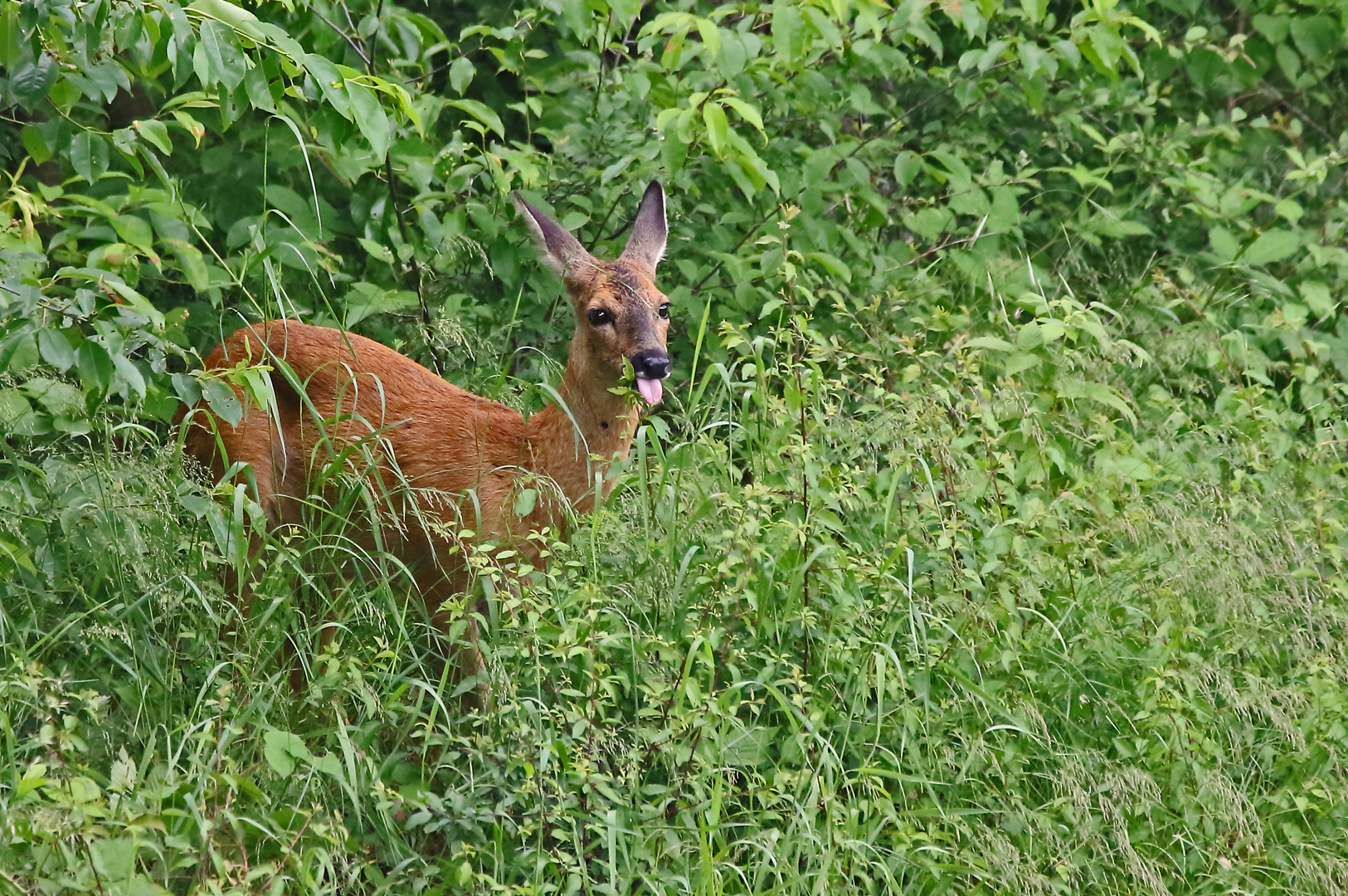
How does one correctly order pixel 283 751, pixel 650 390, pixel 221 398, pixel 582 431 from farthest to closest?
pixel 582 431 → pixel 650 390 → pixel 221 398 → pixel 283 751

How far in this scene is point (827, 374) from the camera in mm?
5234

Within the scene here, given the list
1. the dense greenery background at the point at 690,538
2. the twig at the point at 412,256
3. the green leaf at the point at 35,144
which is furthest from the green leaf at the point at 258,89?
the twig at the point at 412,256

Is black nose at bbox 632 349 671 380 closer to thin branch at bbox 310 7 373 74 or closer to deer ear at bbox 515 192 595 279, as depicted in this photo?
deer ear at bbox 515 192 595 279

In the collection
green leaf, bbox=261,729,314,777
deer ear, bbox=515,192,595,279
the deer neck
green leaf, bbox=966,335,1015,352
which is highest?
deer ear, bbox=515,192,595,279

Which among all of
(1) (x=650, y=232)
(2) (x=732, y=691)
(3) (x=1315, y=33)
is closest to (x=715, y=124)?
(1) (x=650, y=232)

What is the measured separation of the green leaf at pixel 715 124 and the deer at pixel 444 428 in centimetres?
49

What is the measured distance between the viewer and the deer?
13.4 ft

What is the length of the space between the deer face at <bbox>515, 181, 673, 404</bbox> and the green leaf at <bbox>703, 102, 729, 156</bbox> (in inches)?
A: 19.1

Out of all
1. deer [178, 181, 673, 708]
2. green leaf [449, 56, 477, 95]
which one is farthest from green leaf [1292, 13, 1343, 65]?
green leaf [449, 56, 477, 95]

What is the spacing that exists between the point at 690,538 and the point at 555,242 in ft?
4.11

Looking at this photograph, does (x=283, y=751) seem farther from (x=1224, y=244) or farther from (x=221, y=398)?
(x=1224, y=244)

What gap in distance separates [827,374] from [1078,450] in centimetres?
99

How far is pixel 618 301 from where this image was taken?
4.44 m

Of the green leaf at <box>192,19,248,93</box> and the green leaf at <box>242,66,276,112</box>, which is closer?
the green leaf at <box>192,19,248,93</box>
